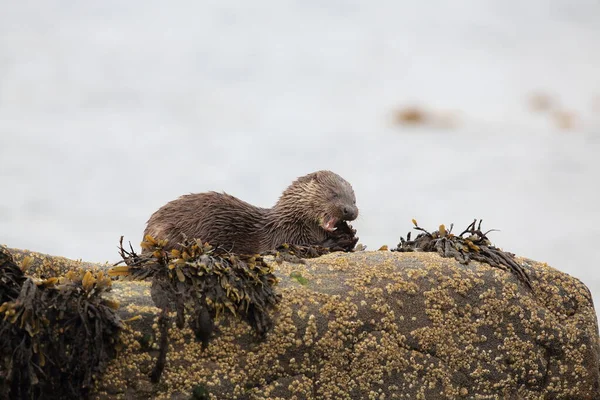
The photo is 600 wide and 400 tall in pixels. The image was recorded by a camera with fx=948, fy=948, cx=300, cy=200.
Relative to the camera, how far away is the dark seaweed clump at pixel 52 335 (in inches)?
301

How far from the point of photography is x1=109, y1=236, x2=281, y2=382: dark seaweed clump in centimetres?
834

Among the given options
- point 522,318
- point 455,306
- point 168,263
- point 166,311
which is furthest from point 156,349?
point 522,318

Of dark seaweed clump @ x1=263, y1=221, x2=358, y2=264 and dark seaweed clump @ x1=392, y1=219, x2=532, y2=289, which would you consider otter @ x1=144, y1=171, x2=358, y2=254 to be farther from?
dark seaweed clump @ x1=392, y1=219, x2=532, y2=289

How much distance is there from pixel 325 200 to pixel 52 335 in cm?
464

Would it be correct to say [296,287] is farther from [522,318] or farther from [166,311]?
[522,318]

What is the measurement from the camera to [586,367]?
9.80m

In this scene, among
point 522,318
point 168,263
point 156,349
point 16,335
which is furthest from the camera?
point 522,318

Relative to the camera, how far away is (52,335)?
25.7ft

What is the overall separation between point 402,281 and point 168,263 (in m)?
2.29

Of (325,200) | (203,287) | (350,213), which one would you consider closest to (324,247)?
(350,213)

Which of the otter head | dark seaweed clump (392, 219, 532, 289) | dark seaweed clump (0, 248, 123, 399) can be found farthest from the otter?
dark seaweed clump (0, 248, 123, 399)

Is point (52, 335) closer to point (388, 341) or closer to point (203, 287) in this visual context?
point (203, 287)

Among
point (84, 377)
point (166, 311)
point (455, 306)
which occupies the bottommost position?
point (84, 377)

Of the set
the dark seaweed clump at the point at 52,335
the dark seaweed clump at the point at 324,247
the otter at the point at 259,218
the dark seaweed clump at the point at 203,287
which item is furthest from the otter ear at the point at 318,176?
the dark seaweed clump at the point at 52,335
